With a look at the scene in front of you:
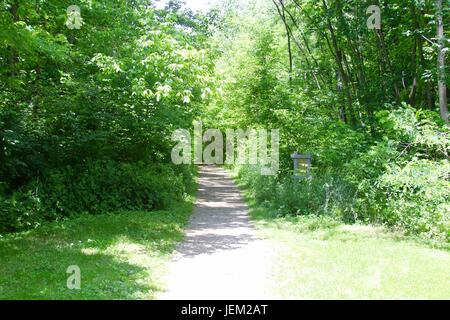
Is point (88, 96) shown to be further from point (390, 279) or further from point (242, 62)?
point (390, 279)

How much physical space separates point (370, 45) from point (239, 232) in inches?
384

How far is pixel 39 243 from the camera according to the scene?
8.43m

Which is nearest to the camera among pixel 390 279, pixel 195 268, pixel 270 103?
pixel 390 279

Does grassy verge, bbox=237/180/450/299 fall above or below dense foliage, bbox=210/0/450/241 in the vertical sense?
below

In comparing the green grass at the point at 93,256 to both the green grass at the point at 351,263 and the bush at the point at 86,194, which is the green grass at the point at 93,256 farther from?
the green grass at the point at 351,263

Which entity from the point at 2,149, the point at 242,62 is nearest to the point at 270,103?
the point at 242,62

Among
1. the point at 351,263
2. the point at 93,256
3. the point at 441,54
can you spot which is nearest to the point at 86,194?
the point at 93,256

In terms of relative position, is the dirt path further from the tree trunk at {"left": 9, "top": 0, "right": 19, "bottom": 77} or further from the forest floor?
the tree trunk at {"left": 9, "top": 0, "right": 19, "bottom": 77}

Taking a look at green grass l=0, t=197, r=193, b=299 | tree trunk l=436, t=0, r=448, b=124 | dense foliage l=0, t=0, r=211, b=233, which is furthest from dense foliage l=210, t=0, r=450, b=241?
green grass l=0, t=197, r=193, b=299

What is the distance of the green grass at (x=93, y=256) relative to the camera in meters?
5.90

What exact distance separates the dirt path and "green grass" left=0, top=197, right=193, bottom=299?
1.02ft

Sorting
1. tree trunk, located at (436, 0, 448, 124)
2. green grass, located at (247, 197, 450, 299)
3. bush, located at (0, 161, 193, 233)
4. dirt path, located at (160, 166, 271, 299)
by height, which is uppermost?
tree trunk, located at (436, 0, 448, 124)

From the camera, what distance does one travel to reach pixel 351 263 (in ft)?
23.4

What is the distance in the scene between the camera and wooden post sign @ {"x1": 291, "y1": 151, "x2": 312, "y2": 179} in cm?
1336
